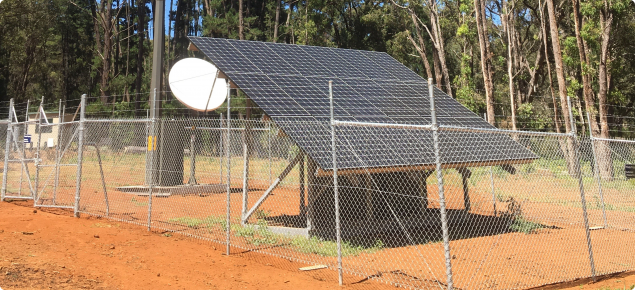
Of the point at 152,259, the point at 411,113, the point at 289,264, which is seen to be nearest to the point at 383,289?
the point at 289,264

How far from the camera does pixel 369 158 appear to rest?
8.20 m

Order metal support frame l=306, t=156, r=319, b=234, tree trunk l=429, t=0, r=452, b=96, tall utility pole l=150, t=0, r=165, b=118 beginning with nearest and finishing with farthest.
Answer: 1. metal support frame l=306, t=156, r=319, b=234
2. tall utility pole l=150, t=0, r=165, b=118
3. tree trunk l=429, t=0, r=452, b=96

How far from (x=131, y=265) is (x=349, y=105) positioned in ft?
16.3

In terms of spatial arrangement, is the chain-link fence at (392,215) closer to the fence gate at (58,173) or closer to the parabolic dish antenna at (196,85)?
the fence gate at (58,173)

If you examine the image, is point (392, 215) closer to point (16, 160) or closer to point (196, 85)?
point (196, 85)

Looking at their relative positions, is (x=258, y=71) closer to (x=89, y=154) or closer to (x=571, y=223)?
(x=571, y=223)

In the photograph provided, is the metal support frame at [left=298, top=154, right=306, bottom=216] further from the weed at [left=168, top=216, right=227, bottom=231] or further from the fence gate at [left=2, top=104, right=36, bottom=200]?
the fence gate at [left=2, top=104, right=36, bottom=200]

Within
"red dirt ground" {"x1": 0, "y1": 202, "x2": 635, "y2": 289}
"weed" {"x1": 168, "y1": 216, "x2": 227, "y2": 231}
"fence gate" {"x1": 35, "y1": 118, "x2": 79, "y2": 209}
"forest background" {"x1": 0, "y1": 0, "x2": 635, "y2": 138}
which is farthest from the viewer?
"forest background" {"x1": 0, "y1": 0, "x2": 635, "y2": 138}

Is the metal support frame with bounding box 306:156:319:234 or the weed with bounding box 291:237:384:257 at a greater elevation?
the metal support frame with bounding box 306:156:319:234

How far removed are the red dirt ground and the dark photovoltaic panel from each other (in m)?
1.87

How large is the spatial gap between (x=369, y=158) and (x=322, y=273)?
2.15m

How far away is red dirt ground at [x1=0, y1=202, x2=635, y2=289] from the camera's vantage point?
6090 mm

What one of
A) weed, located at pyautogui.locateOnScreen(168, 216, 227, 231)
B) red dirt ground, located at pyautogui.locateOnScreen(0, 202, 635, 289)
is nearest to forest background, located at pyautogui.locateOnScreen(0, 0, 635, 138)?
weed, located at pyautogui.locateOnScreen(168, 216, 227, 231)

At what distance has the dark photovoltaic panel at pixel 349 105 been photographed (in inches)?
328
